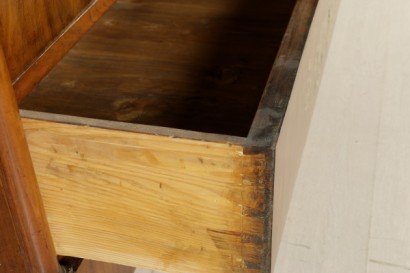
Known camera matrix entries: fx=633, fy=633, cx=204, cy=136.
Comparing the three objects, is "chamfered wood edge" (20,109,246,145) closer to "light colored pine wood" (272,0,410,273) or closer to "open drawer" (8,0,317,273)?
"open drawer" (8,0,317,273)

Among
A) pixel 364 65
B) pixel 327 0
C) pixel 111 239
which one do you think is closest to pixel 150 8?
pixel 327 0

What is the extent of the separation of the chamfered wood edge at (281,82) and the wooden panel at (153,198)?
0.07ft

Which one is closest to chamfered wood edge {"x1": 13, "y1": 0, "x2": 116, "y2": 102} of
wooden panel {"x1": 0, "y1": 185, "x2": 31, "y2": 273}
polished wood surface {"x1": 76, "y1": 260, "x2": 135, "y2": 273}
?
wooden panel {"x1": 0, "y1": 185, "x2": 31, "y2": 273}

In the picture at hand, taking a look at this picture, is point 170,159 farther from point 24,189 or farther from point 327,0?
point 327,0

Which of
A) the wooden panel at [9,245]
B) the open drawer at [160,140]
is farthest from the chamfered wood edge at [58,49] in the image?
the wooden panel at [9,245]

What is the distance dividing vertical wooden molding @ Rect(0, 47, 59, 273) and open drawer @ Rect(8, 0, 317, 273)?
1 cm

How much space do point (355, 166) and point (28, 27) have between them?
898mm

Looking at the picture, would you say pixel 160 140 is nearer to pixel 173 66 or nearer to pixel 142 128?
pixel 142 128

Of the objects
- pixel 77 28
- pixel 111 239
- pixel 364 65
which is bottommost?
pixel 364 65

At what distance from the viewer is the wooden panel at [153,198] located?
0.59 metres

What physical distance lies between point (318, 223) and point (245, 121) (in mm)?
518

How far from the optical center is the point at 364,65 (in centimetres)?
175

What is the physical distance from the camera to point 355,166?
Result: 1.40 metres

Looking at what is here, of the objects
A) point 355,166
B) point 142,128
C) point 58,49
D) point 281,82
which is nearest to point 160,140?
point 142,128
